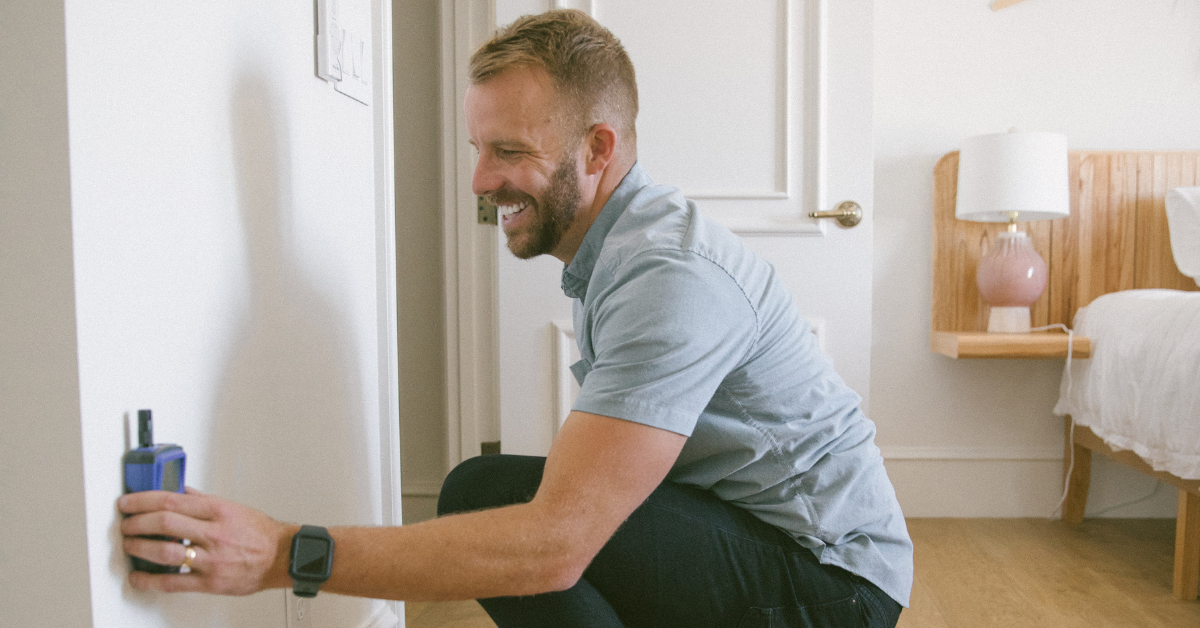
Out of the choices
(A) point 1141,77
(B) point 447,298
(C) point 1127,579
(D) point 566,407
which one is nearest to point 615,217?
(D) point 566,407

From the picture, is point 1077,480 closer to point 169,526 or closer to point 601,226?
point 601,226

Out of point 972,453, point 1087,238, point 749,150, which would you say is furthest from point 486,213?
point 1087,238

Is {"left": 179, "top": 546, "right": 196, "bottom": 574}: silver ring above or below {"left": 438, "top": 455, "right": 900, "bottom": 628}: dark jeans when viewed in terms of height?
above

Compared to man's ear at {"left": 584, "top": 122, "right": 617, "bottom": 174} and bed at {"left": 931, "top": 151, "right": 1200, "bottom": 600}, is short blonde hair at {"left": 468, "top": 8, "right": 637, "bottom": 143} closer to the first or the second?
man's ear at {"left": 584, "top": 122, "right": 617, "bottom": 174}

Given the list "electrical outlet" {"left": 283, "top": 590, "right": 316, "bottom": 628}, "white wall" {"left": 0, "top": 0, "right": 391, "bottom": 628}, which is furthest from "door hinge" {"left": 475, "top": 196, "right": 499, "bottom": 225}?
"electrical outlet" {"left": 283, "top": 590, "right": 316, "bottom": 628}

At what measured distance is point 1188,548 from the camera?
1.60 meters

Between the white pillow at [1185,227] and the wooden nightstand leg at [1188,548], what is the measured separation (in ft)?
2.15

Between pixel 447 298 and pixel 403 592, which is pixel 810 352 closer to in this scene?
pixel 403 592

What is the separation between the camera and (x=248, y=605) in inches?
33.6

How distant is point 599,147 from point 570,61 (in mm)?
105

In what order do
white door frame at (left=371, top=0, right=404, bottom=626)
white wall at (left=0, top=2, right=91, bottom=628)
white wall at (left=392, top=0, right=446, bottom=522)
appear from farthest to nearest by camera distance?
1. white wall at (left=392, top=0, right=446, bottom=522)
2. white door frame at (left=371, top=0, right=404, bottom=626)
3. white wall at (left=0, top=2, right=91, bottom=628)

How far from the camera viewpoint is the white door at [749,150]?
5.76ft

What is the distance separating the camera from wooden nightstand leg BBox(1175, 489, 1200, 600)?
160 cm

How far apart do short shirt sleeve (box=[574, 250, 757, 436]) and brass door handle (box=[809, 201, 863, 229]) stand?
1.06 m
